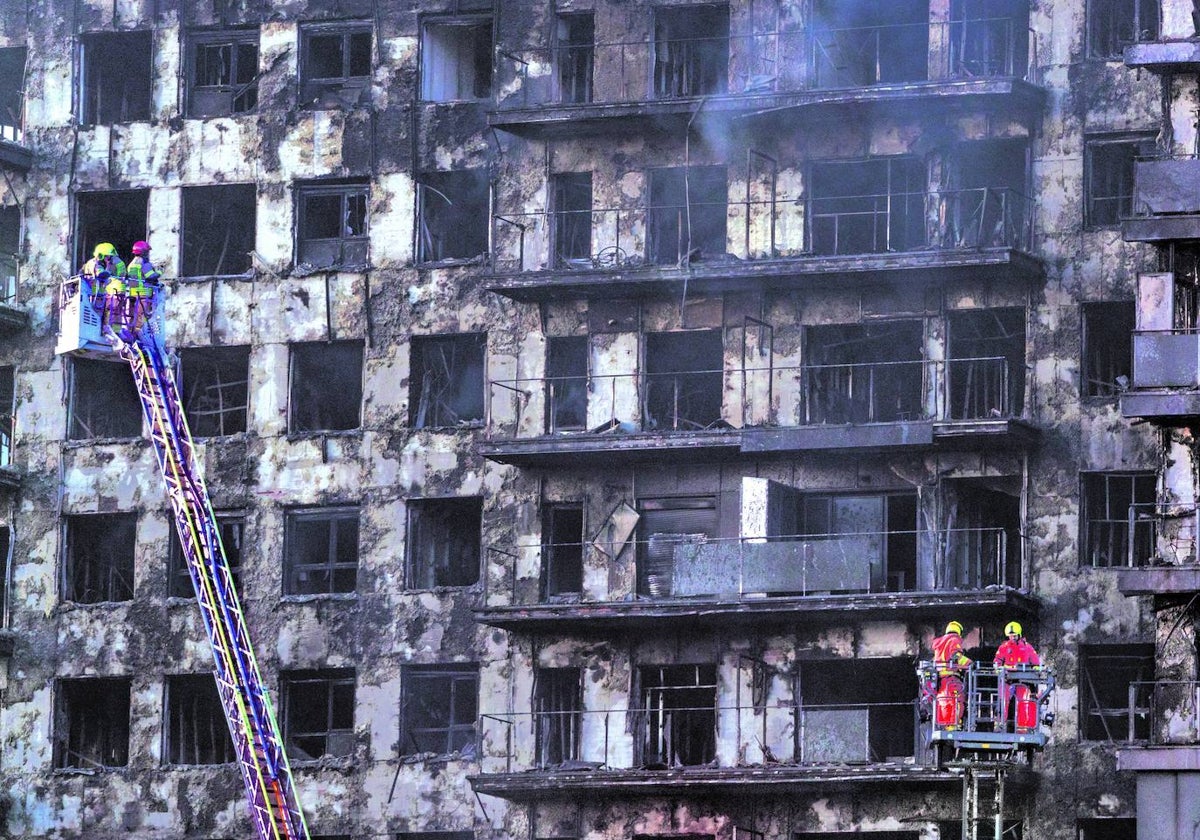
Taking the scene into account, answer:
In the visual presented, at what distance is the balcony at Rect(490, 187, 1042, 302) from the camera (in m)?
71.1

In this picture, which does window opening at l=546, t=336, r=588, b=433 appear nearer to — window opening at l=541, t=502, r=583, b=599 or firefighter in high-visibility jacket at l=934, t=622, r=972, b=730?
window opening at l=541, t=502, r=583, b=599

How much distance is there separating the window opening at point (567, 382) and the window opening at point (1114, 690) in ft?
38.3

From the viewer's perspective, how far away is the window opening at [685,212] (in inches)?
2908

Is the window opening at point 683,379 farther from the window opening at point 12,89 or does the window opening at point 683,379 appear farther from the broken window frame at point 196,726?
the window opening at point 12,89

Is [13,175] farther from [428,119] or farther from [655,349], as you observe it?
[655,349]

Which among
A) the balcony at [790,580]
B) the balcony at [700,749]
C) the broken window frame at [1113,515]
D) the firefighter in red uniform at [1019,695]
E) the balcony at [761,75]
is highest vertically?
the balcony at [761,75]

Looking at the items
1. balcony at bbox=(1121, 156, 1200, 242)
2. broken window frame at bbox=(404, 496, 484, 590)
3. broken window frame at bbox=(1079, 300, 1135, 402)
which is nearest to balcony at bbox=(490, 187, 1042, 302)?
broken window frame at bbox=(1079, 300, 1135, 402)

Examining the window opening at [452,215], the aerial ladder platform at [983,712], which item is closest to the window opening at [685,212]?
the window opening at [452,215]

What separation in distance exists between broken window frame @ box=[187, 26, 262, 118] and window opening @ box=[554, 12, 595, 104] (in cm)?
699

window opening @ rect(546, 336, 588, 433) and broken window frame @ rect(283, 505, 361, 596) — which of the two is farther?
broken window frame @ rect(283, 505, 361, 596)

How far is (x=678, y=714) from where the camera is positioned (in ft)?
237

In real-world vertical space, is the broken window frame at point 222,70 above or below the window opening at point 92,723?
above

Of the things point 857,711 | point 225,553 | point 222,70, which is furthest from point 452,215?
point 857,711

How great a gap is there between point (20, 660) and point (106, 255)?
10.9 meters
